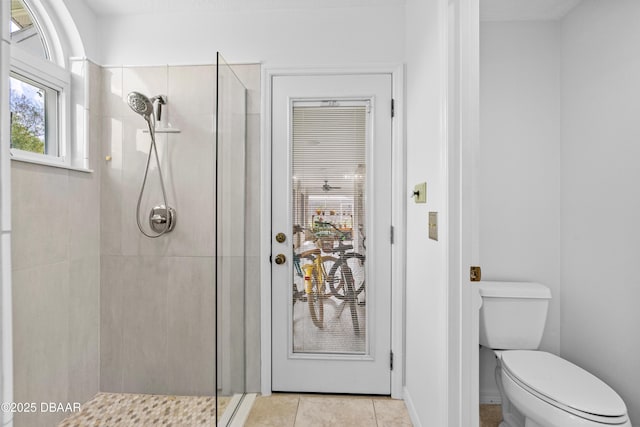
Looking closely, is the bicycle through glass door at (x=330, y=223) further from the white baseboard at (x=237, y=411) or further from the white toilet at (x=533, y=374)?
the white toilet at (x=533, y=374)

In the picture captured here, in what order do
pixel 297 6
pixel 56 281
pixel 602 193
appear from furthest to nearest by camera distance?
1. pixel 297 6
2. pixel 602 193
3. pixel 56 281

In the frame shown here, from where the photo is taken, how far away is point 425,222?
5.31 feet

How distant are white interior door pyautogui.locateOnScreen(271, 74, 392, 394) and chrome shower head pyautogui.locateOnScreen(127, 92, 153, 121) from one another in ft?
2.32

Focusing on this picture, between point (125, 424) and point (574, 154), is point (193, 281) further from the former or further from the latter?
point (574, 154)

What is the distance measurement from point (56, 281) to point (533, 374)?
6.92 ft

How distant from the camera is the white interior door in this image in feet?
6.69


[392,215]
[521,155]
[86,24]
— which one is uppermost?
[86,24]

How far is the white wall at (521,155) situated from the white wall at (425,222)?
512 mm

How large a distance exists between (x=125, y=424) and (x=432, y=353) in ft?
4.92

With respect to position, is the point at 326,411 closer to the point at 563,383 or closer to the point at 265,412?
the point at 265,412

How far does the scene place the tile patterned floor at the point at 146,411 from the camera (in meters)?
1.51

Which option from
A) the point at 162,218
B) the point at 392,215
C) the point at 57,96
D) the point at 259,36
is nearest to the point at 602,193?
the point at 392,215

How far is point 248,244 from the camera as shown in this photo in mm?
1938

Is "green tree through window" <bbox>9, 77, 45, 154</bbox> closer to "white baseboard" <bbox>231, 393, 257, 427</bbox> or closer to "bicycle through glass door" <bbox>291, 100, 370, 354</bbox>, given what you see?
"bicycle through glass door" <bbox>291, 100, 370, 354</bbox>
